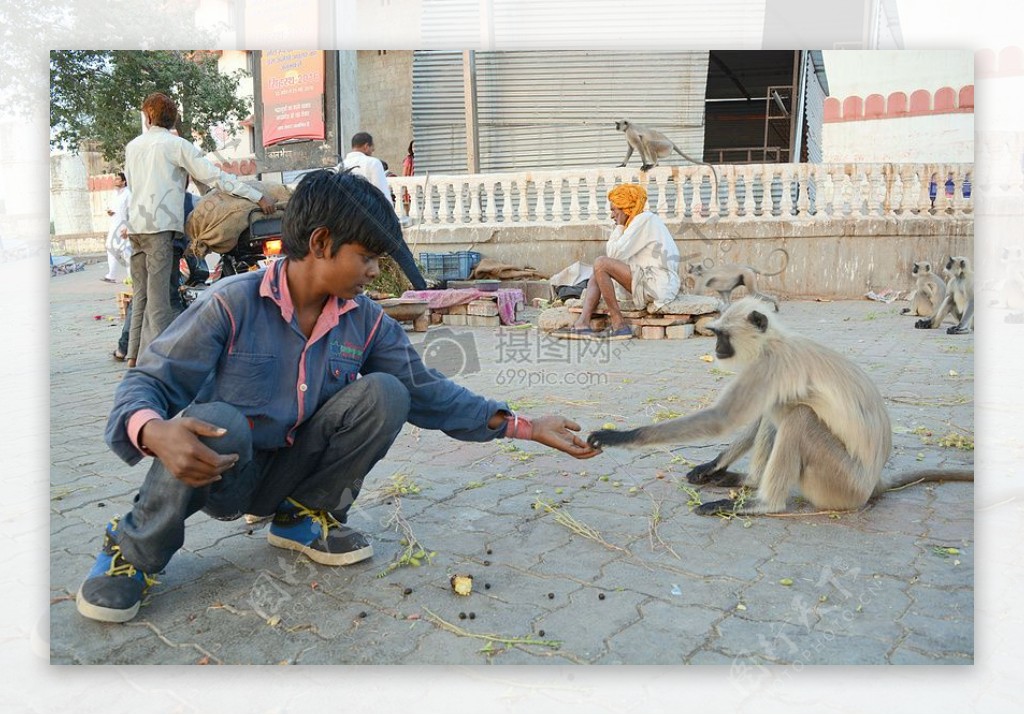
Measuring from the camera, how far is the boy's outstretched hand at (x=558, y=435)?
2504mm

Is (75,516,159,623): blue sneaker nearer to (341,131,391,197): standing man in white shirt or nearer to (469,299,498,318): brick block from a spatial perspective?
(341,131,391,197): standing man in white shirt

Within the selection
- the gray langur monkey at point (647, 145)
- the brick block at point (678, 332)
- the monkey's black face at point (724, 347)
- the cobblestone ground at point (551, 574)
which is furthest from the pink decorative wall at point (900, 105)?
the brick block at point (678, 332)

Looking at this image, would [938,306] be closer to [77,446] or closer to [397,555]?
[397,555]

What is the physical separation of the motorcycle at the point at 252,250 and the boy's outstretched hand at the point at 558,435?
3.04 meters

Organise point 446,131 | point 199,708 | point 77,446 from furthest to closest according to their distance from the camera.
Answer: point 446,131 < point 77,446 < point 199,708

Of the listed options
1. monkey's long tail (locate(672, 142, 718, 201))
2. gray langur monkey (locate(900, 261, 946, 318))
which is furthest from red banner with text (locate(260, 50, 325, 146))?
gray langur monkey (locate(900, 261, 946, 318))

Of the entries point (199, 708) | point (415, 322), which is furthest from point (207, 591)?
point (415, 322)

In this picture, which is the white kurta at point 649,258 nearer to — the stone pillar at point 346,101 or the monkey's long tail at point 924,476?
the stone pillar at point 346,101

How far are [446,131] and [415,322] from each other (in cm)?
382

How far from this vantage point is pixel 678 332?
7.23m

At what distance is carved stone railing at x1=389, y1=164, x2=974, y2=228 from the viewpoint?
8.59 meters

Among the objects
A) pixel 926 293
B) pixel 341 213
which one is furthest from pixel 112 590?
pixel 926 293

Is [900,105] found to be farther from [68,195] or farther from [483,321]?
[68,195]

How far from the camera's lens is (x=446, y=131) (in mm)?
10492
